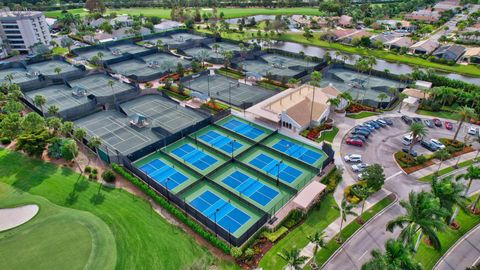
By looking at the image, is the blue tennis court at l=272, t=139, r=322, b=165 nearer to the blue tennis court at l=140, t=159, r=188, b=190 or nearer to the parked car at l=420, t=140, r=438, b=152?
the blue tennis court at l=140, t=159, r=188, b=190

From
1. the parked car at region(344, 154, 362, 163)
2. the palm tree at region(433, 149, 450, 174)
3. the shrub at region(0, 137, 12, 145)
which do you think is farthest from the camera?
the shrub at region(0, 137, 12, 145)

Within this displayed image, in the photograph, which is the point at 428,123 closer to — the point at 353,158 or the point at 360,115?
the point at 360,115

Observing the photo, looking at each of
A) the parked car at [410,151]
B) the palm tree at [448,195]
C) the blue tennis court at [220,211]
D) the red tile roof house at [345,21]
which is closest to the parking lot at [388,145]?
the parked car at [410,151]

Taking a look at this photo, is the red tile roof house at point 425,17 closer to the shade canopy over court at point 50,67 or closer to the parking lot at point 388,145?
the parking lot at point 388,145

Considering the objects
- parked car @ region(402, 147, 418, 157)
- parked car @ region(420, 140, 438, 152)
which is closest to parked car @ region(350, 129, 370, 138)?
parked car @ region(402, 147, 418, 157)

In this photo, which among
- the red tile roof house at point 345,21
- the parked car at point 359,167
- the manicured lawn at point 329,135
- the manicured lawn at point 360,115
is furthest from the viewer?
the red tile roof house at point 345,21

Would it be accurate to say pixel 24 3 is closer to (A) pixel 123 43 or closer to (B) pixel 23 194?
(A) pixel 123 43
